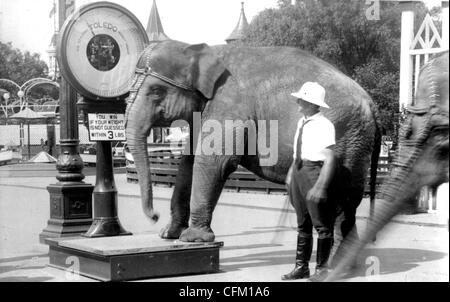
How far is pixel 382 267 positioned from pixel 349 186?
3.83 feet

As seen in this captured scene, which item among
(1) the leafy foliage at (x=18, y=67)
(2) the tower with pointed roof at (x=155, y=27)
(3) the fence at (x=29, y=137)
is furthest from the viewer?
(3) the fence at (x=29, y=137)

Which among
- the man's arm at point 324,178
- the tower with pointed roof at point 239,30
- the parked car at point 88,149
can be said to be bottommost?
the parked car at point 88,149

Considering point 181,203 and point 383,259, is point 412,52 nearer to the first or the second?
Answer: point 383,259

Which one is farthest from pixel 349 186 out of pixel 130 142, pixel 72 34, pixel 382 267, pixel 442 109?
pixel 72 34

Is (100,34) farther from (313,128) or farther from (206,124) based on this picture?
(313,128)

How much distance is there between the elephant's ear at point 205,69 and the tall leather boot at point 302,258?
1.43 meters

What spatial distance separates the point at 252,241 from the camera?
1005cm

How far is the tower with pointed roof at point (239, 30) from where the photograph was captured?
732 centimetres

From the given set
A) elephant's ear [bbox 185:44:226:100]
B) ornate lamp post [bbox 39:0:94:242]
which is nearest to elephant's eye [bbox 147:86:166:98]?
elephant's ear [bbox 185:44:226:100]

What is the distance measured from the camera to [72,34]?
27.8 feet

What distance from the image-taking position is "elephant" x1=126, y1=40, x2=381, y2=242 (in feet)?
22.6

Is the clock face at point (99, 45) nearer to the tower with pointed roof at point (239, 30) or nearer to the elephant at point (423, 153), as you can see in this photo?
the tower with pointed roof at point (239, 30)

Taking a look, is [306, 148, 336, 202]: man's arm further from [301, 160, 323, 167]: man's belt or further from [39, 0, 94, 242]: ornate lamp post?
[39, 0, 94, 242]: ornate lamp post

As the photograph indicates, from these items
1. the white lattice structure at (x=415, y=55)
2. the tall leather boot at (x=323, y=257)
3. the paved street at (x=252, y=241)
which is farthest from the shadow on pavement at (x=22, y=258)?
the white lattice structure at (x=415, y=55)
